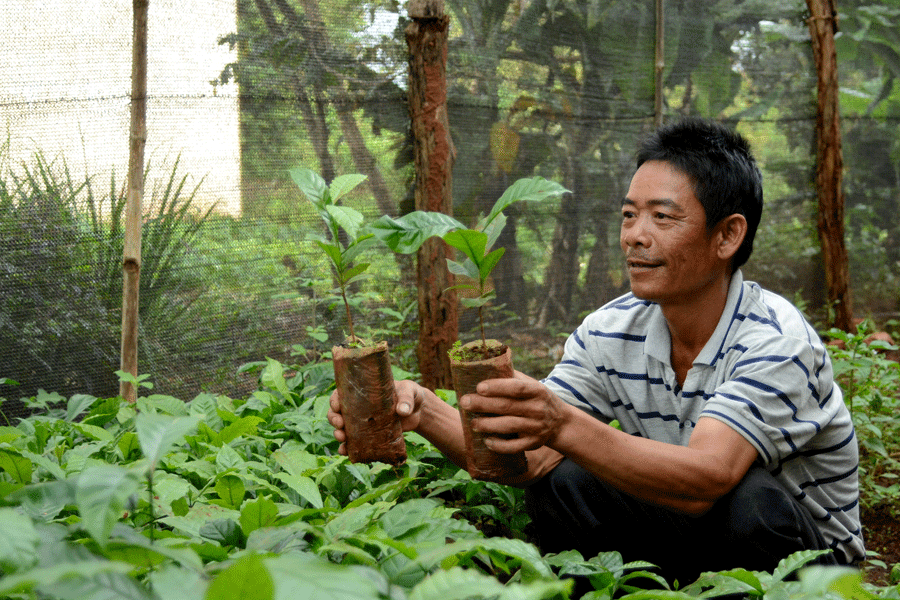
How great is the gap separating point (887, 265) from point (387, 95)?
166 inches

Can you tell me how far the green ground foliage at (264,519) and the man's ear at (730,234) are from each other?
853 mm

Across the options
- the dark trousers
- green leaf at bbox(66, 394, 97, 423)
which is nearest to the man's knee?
the dark trousers

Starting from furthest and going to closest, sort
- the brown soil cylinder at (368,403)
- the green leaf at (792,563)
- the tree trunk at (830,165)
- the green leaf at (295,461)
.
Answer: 1. the tree trunk at (830,165)
2. the green leaf at (295,461)
3. the brown soil cylinder at (368,403)
4. the green leaf at (792,563)

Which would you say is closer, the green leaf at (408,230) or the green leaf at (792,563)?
the green leaf at (792,563)

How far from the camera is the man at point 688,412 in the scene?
1.63 m

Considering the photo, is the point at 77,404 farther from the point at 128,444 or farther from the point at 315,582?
the point at 315,582

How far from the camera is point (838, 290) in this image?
5066mm

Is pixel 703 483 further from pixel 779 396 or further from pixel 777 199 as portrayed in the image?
pixel 777 199

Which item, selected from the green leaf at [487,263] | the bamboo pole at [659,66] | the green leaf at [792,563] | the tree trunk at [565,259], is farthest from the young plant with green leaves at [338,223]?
the bamboo pole at [659,66]

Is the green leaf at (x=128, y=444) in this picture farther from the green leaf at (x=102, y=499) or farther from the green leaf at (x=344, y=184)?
the green leaf at (x=102, y=499)

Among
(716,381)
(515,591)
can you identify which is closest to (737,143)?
(716,381)

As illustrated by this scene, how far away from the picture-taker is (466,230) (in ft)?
4.88

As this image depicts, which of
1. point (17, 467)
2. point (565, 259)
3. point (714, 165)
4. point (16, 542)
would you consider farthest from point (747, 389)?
point (565, 259)

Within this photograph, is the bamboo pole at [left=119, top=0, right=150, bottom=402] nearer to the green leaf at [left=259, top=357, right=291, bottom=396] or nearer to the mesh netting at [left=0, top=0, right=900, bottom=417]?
the mesh netting at [left=0, top=0, right=900, bottom=417]
